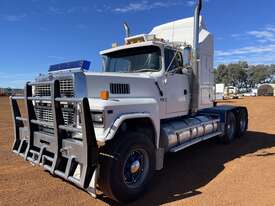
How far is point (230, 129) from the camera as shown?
9.95 metres

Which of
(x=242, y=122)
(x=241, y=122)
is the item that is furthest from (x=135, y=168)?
(x=242, y=122)

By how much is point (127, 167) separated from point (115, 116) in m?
0.94

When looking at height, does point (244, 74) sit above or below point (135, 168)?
above

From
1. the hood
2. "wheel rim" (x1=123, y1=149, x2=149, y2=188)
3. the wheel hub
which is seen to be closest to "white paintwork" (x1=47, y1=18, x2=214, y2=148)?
the hood

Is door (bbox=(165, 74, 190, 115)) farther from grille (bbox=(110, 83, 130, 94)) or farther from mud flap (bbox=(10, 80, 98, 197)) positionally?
mud flap (bbox=(10, 80, 98, 197))

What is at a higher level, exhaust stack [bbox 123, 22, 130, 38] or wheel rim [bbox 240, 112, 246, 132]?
exhaust stack [bbox 123, 22, 130, 38]

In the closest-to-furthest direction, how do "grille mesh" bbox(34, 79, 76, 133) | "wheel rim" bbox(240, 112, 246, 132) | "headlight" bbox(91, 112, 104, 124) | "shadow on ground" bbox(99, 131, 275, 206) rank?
"headlight" bbox(91, 112, 104, 124) < "grille mesh" bbox(34, 79, 76, 133) < "shadow on ground" bbox(99, 131, 275, 206) < "wheel rim" bbox(240, 112, 246, 132)

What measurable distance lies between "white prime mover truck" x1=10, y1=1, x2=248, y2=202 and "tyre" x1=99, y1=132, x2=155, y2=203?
0.02 meters

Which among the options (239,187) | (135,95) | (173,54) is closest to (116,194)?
(135,95)

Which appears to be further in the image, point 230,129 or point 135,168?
point 230,129

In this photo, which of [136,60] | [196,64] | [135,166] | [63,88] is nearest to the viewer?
[63,88]

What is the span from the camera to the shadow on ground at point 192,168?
525 cm

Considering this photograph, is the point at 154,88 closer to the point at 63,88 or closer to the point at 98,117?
the point at 98,117

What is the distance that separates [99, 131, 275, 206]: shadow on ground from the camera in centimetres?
525
